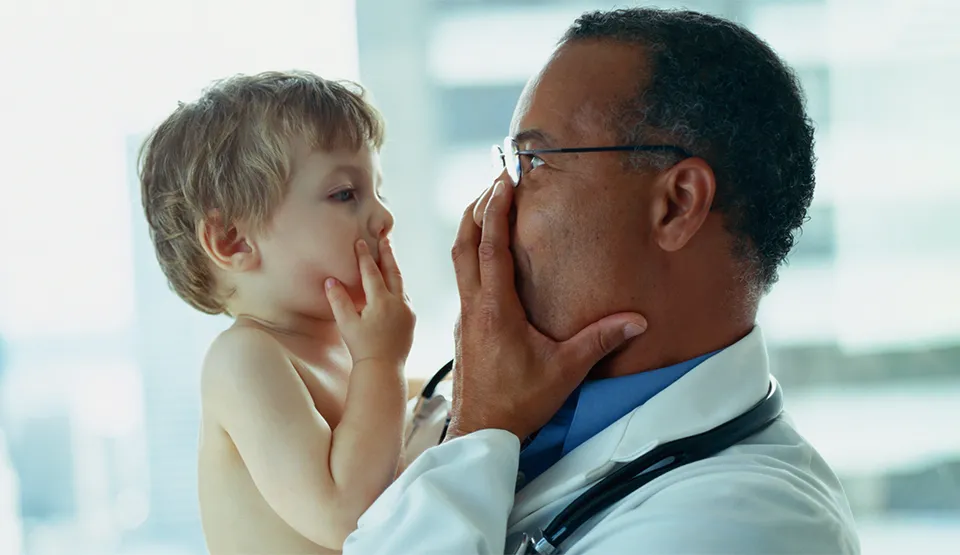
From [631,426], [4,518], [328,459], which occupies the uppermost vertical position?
[631,426]

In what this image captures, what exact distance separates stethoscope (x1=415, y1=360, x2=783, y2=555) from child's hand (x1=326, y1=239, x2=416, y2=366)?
1.21 feet

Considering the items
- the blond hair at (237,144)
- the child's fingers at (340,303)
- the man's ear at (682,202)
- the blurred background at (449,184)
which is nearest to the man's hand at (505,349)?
the man's ear at (682,202)

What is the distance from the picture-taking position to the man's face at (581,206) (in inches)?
48.3

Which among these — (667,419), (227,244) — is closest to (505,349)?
(667,419)

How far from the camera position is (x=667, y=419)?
1.18 metres

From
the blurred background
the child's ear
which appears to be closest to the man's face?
the child's ear

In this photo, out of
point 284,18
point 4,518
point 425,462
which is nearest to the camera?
point 425,462

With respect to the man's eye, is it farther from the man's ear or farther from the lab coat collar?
the lab coat collar

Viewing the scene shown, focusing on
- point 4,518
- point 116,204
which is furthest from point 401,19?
point 4,518

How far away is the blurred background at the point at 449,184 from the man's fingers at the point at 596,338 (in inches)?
64.9

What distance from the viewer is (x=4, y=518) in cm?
313

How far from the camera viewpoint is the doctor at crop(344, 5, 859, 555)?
1188 millimetres

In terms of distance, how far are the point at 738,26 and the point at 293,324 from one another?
843 millimetres

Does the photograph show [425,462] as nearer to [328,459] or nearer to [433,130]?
[328,459]
